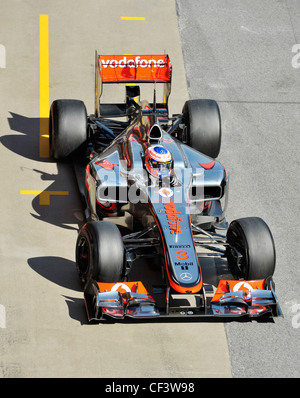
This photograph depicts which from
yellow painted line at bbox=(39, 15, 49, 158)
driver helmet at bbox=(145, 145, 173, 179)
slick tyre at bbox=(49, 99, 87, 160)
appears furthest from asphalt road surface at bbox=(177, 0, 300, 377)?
yellow painted line at bbox=(39, 15, 49, 158)

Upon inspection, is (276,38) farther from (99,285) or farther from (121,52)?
(99,285)

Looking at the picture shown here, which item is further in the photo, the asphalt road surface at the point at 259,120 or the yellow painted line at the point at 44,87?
the yellow painted line at the point at 44,87

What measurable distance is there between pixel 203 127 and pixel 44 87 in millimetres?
4339

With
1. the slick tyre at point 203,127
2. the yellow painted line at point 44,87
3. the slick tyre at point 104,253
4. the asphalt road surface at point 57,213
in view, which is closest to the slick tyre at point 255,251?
the asphalt road surface at point 57,213

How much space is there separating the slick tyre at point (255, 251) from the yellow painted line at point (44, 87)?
507 centimetres

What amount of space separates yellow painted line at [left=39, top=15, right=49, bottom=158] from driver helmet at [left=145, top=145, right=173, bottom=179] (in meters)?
3.37

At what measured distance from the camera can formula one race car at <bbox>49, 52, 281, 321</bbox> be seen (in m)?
12.9

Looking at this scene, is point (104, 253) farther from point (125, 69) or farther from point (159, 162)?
point (125, 69)

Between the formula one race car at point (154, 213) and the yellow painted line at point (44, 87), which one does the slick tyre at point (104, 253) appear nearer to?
the formula one race car at point (154, 213)

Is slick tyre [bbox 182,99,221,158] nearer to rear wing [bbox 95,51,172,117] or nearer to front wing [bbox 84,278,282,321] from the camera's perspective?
rear wing [bbox 95,51,172,117]

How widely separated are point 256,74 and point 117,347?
9582 millimetres

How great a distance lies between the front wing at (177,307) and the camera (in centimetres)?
1262

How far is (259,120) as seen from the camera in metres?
19.0

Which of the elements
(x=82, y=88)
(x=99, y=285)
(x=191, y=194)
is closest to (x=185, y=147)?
(x=191, y=194)
